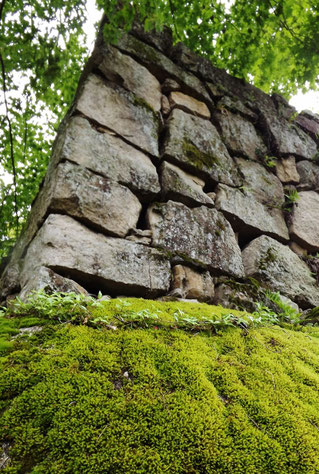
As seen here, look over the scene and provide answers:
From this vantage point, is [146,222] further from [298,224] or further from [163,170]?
[298,224]

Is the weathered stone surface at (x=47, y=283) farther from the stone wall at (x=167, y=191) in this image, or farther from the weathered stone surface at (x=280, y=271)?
the weathered stone surface at (x=280, y=271)

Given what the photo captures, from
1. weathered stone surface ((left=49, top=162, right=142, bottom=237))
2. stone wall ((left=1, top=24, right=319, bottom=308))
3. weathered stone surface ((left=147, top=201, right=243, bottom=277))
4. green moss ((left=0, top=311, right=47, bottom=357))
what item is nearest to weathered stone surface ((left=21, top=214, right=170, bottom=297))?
stone wall ((left=1, top=24, right=319, bottom=308))

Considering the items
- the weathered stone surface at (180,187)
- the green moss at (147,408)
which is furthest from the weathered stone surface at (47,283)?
the weathered stone surface at (180,187)

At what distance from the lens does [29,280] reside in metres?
2.33

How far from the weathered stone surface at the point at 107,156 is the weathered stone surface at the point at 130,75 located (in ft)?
3.65

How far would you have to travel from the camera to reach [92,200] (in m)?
2.82

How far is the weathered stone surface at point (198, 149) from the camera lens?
12.7 feet

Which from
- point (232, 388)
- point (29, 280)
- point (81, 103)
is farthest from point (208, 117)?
point (232, 388)

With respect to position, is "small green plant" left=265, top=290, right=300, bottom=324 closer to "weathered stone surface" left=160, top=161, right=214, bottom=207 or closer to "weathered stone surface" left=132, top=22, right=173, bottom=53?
"weathered stone surface" left=160, top=161, right=214, bottom=207

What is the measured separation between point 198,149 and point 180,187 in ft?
3.12

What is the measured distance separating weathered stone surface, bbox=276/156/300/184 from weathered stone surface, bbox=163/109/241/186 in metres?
1.14

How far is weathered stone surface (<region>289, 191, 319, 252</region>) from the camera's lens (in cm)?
437

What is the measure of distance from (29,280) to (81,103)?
7.30ft

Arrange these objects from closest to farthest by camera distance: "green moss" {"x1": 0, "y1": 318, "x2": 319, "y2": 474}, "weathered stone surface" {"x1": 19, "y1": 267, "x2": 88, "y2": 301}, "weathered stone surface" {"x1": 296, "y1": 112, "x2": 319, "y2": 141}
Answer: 1. "green moss" {"x1": 0, "y1": 318, "x2": 319, "y2": 474}
2. "weathered stone surface" {"x1": 19, "y1": 267, "x2": 88, "y2": 301}
3. "weathered stone surface" {"x1": 296, "y1": 112, "x2": 319, "y2": 141}
